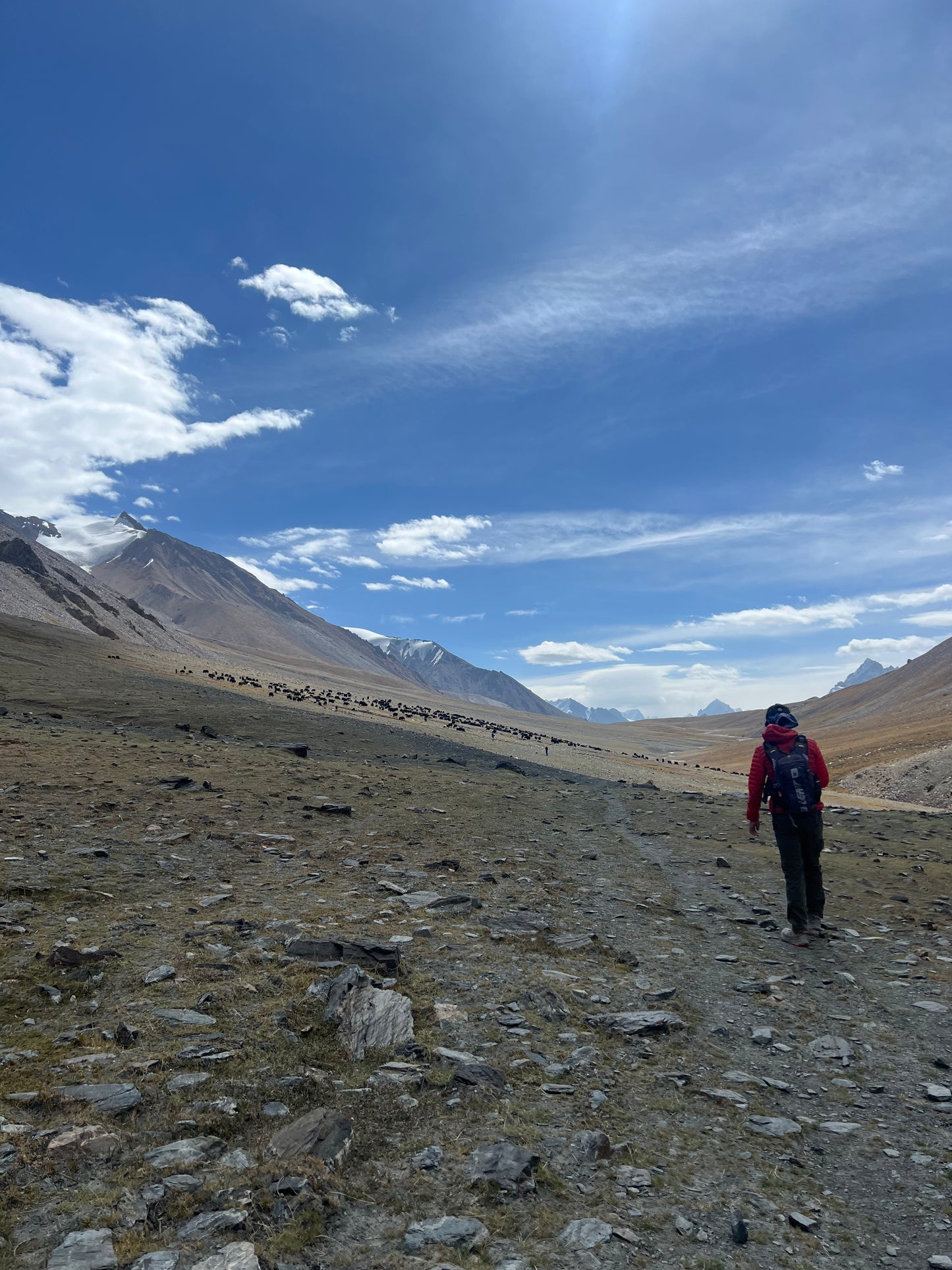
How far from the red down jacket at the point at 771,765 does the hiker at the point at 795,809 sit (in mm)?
11

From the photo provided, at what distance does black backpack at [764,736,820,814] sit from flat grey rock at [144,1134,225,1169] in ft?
31.2

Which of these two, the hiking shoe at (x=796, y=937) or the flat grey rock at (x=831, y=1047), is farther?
the hiking shoe at (x=796, y=937)

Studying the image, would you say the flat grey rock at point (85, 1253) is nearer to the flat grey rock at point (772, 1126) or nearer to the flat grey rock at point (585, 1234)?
the flat grey rock at point (585, 1234)

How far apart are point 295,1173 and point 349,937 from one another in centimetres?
435

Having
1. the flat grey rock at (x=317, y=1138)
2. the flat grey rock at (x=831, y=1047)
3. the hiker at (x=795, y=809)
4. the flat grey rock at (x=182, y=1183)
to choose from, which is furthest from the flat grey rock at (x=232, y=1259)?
the hiker at (x=795, y=809)

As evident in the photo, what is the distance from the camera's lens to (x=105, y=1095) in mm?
4922

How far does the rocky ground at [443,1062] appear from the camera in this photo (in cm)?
397

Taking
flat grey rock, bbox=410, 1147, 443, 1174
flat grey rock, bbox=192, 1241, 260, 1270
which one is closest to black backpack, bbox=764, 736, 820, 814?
flat grey rock, bbox=410, 1147, 443, 1174

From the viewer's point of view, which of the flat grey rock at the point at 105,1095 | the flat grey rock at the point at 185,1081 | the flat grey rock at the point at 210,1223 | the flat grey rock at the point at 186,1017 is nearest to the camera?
the flat grey rock at the point at 210,1223

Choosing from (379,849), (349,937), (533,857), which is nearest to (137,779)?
(379,849)

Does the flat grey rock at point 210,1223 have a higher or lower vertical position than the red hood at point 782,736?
lower

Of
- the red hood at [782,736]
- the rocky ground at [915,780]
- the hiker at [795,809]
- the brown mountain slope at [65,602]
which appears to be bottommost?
the rocky ground at [915,780]

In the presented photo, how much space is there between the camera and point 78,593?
144750 mm

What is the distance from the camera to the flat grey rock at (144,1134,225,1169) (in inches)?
169
